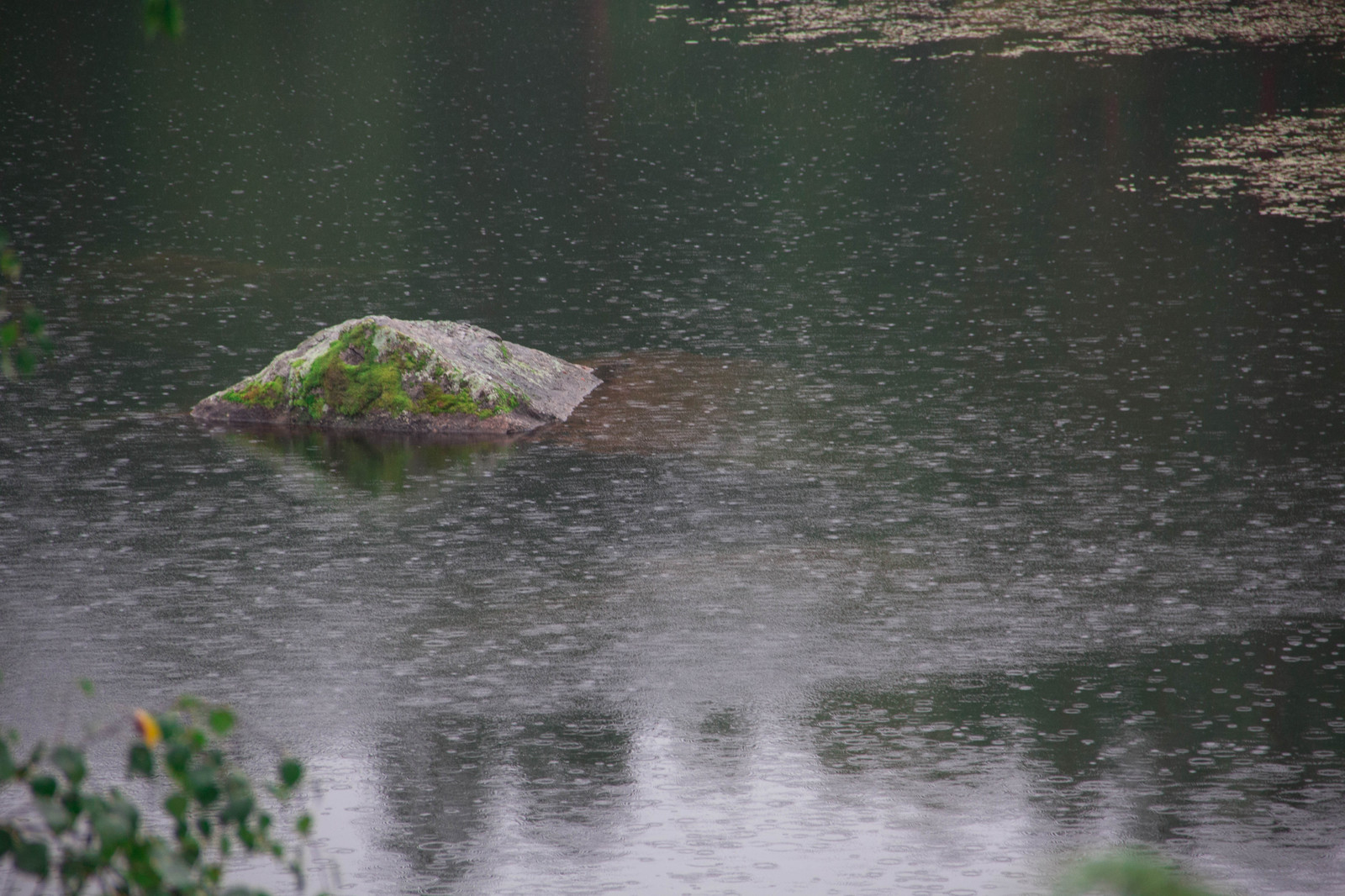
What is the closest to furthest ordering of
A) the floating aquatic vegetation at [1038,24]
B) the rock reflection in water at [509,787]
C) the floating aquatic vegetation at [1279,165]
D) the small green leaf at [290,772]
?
the small green leaf at [290,772] → the rock reflection in water at [509,787] → the floating aquatic vegetation at [1279,165] → the floating aquatic vegetation at [1038,24]

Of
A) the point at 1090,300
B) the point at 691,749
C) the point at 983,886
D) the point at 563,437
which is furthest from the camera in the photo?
A: the point at 1090,300

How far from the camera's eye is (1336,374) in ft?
61.8

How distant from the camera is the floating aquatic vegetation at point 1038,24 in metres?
46.6

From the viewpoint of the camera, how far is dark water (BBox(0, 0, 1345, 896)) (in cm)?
932

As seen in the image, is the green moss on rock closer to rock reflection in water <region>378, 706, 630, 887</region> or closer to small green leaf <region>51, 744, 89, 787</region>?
rock reflection in water <region>378, 706, 630, 887</region>

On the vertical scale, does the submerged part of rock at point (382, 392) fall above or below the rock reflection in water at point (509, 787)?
above

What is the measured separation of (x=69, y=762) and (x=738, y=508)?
10.8m

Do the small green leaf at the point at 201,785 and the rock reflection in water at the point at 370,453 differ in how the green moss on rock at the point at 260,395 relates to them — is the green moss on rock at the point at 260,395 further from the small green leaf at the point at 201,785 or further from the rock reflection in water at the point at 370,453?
the small green leaf at the point at 201,785

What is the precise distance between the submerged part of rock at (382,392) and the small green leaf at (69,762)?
1325 cm

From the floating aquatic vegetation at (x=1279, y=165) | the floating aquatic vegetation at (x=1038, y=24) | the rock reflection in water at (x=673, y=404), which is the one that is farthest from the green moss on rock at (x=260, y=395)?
the floating aquatic vegetation at (x=1038, y=24)

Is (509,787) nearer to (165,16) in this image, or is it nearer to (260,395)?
(165,16)

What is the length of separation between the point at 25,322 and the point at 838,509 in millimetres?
10940

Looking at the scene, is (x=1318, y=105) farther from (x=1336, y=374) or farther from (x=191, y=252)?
(x=191, y=252)

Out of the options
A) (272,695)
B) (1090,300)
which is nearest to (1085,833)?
(272,695)
